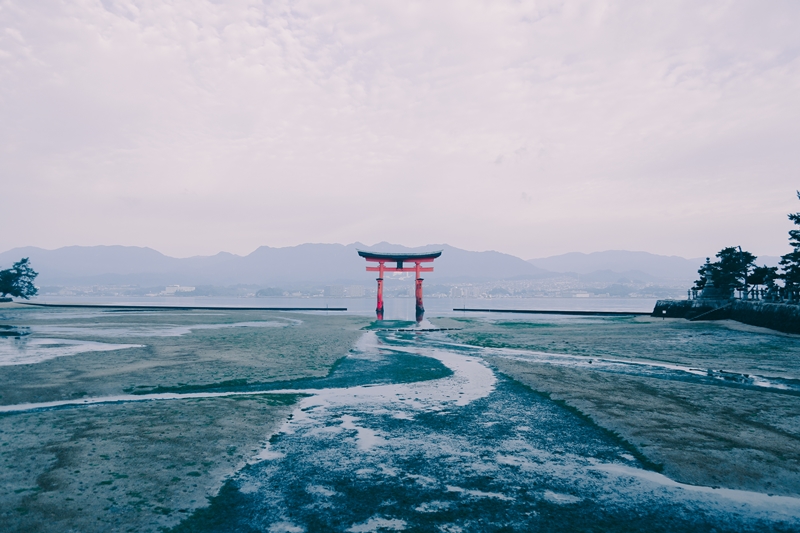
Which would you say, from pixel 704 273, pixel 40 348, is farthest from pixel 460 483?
pixel 704 273

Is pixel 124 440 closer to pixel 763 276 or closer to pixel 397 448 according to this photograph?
pixel 397 448

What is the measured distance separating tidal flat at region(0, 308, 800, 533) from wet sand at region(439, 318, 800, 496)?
0.14 feet

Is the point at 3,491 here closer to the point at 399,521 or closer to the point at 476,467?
the point at 399,521

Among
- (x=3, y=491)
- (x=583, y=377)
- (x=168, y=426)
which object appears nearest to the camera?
(x=3, y=491)

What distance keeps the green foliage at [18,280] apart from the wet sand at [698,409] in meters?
66.0

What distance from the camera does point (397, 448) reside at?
6.00 meters

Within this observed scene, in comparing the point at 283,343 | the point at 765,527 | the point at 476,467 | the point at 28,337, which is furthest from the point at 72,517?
the point at 28,337

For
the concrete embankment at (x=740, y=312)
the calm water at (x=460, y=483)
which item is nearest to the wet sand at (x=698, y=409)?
the calm water at (x=460, y=483)

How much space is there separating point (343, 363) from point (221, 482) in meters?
9.22

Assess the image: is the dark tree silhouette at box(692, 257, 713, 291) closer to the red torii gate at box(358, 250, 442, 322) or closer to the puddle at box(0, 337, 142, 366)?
the red torii gate at box(358, 250, 442, 322)

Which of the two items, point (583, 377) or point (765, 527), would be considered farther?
point (583, 377)

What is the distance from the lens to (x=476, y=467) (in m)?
5.29

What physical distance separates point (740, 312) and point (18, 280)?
256 ft

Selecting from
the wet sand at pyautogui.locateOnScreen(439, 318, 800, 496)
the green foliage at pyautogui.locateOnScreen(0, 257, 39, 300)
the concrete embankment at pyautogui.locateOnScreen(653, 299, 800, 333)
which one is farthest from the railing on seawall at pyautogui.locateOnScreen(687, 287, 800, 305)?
the green foliage at pyautogui.locateOnScreen(0, 257, 39, 300)
